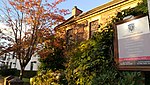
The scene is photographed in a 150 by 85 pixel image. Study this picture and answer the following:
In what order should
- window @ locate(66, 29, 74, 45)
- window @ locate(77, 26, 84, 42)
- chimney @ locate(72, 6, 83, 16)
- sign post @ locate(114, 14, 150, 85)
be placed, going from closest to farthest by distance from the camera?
sign post @ locate(114, 14, 150, 85) < window @ locate(77, 26, 84, 42) < window @ locate(66, 29, 74, 45) < chimney @ locate(72, 6, 83, 16)

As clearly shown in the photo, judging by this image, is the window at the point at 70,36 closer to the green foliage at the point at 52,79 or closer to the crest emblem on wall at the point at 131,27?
the green foliage at the point at 52,79

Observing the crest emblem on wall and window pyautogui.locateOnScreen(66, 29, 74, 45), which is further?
window pyautogui.locateOnScreen(66, 29, 74, 45)

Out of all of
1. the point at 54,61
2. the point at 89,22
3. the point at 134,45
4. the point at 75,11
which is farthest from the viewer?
the point at 75,11

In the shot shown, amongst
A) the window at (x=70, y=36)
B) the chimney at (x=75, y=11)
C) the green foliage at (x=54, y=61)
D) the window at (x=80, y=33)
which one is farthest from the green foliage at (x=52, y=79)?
the chimney at (x=75, y=11)

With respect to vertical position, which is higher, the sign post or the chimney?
the chimney

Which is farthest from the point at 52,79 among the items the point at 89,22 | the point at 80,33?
the point at 80,33

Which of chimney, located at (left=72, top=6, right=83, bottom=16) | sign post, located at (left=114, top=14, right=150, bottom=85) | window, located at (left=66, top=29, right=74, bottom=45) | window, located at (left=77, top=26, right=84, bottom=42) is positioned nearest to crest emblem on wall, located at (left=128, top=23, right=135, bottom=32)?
sign post, located at (left=114, top=14, right=150, bottom=85)

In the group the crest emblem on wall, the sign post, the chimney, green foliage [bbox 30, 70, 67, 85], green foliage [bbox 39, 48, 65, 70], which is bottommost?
green foliage [bbox 30, 70, 67, 85]

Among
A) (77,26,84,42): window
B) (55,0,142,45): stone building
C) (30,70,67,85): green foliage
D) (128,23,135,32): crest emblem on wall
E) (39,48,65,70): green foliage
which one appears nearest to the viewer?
(128,23,135,32): crest emblem on wall

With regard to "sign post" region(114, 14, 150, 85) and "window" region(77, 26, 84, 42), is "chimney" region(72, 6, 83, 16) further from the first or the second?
"sign post" region(114, 14, 150, 85)

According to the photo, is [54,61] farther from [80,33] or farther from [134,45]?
[134,45]

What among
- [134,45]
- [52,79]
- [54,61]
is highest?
[134,45]

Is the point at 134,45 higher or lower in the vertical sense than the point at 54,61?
higher

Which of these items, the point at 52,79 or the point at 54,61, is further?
the point at 54,61
